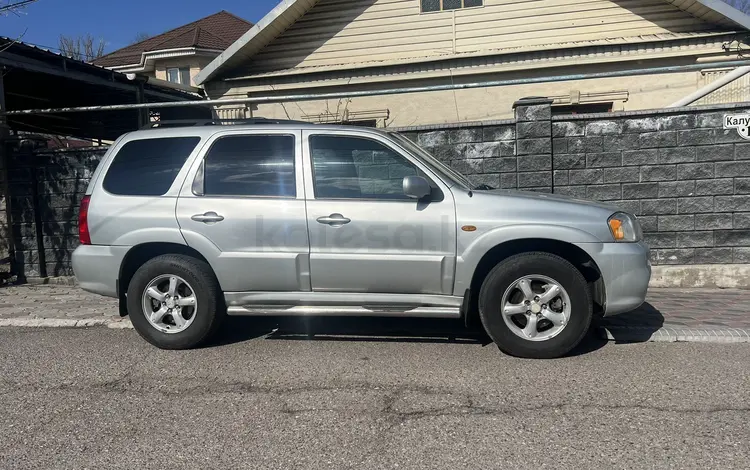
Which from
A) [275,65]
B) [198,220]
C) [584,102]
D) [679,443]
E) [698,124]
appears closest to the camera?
[679,443]

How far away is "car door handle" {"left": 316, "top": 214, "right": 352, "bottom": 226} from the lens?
4.85 meters

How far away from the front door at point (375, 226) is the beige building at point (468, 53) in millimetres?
7271

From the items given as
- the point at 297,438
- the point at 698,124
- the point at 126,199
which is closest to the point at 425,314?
the point at 297,438

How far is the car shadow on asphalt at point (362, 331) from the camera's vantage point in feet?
17.4

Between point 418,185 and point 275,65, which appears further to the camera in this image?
point 275,65

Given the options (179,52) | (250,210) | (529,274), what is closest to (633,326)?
(529,274)

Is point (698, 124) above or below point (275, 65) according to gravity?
below

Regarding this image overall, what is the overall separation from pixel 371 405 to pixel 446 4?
10323 millimetres

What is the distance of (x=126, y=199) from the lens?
519 cm

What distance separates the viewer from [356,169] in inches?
199

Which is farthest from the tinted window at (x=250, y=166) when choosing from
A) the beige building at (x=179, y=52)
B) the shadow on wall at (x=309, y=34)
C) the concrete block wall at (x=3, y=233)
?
the beige building at (x=179, y=52)

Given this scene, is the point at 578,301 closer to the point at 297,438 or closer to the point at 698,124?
the point at 297,438

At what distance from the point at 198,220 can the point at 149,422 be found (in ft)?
6.10

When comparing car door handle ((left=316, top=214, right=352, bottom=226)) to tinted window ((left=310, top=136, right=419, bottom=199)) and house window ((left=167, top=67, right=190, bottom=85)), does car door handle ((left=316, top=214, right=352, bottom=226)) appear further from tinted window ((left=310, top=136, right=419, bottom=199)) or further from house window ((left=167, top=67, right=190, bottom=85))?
house window ((left=167, top=67, right=190, bottom=85))
